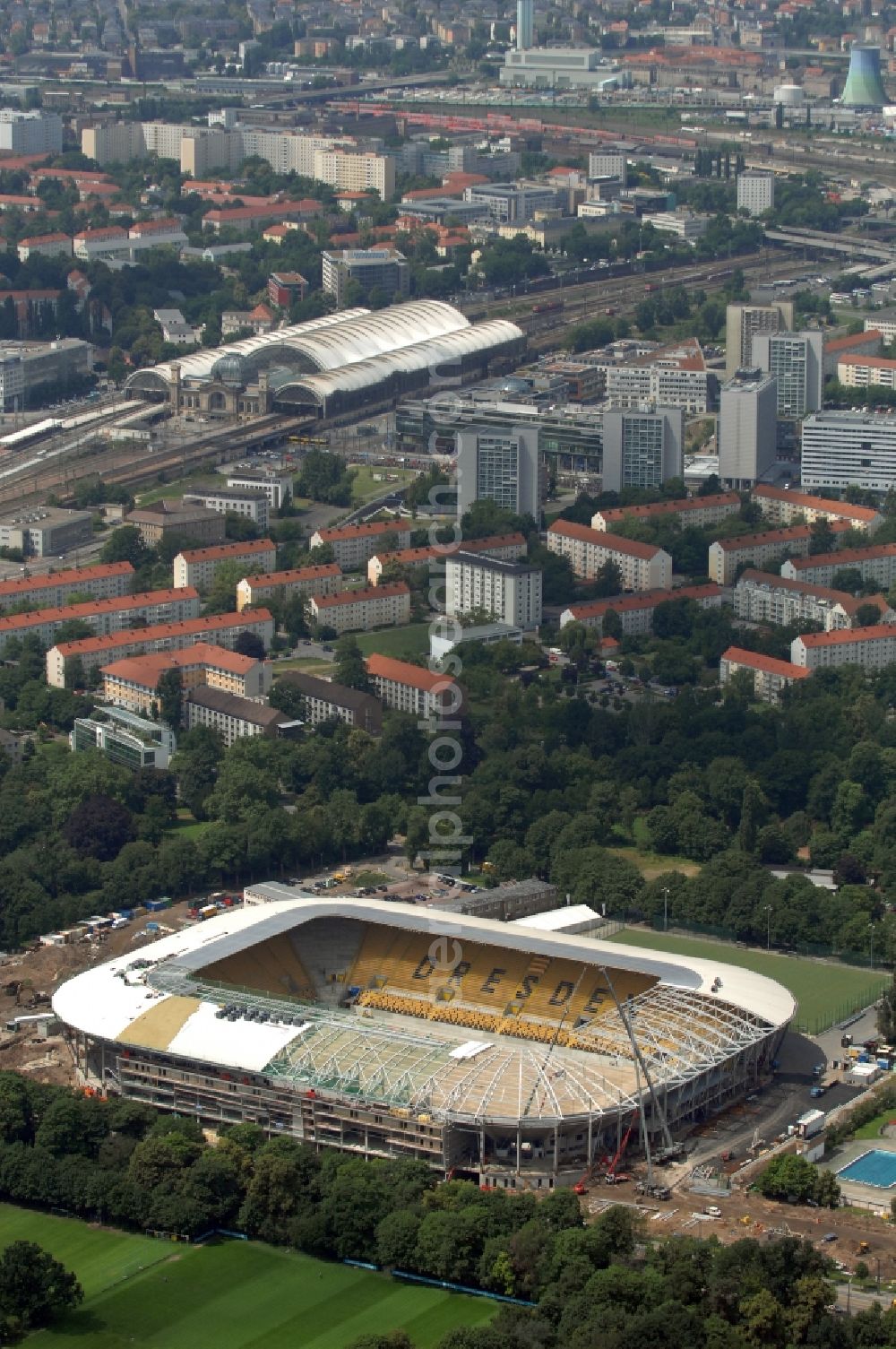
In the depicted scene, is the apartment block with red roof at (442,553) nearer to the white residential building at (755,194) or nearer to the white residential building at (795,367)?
the white residential building at (795,367)

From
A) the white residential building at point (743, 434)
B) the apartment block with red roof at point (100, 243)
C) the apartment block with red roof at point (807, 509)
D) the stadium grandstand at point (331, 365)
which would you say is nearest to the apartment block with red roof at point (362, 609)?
the apartment block with red roof at point (807, 509)

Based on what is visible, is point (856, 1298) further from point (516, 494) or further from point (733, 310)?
point (733, 310)

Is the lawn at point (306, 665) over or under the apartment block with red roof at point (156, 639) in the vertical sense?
under

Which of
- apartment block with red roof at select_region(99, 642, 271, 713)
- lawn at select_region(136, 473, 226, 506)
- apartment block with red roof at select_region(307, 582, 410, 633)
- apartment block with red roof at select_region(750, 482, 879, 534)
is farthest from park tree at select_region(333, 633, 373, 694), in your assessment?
apartment block with red roof at select_region(750, 482, 879, 534)

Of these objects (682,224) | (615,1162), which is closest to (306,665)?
(615,1162)

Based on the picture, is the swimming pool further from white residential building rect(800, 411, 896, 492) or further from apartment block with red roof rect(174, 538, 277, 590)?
white residential building rect(800, 411, 896, 492)

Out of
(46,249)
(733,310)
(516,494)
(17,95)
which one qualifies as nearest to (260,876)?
(516,494)
